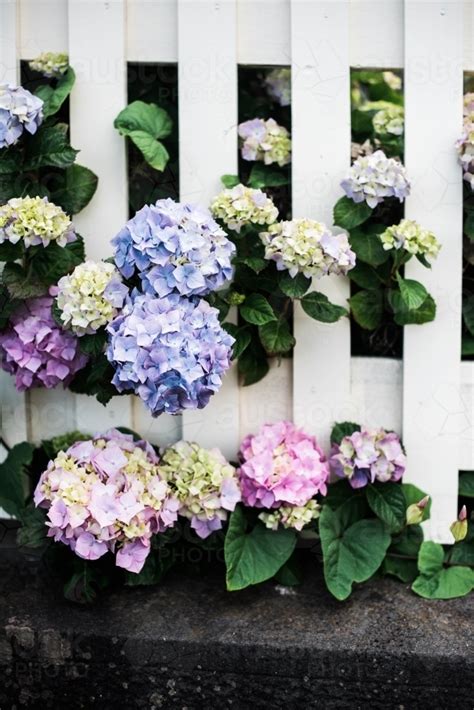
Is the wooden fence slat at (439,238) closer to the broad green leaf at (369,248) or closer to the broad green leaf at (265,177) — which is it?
the broad green leaf at (369,248)

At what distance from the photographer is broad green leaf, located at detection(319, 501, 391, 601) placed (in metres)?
1.88

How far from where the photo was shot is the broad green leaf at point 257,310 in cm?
189

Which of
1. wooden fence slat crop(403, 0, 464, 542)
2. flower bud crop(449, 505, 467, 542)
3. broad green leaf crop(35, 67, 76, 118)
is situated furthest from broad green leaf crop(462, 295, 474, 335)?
broad green leaf crop(35, 67, 76, 118)

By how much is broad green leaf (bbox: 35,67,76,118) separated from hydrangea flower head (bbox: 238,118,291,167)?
370 mm

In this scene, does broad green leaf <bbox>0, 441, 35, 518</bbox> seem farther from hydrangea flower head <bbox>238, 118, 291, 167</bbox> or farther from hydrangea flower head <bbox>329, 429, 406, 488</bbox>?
hydrangea flower head <bbox>238, 118, 291, 167</bbox>

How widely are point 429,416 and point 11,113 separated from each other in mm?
1069

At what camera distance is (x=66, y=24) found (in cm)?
202

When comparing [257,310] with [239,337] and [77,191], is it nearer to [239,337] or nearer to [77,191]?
[239,337]

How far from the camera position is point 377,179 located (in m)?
1.88

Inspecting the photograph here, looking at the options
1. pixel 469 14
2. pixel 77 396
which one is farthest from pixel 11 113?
pixel 469 14

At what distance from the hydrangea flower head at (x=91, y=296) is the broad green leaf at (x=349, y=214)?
1.55ft

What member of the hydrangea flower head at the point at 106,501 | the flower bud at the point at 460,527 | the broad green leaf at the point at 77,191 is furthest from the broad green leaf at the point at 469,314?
the broad green leaf at the point at 77,191

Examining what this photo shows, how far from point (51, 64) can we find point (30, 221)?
1.24ft

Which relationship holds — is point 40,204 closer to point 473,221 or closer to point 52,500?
point 52,500
